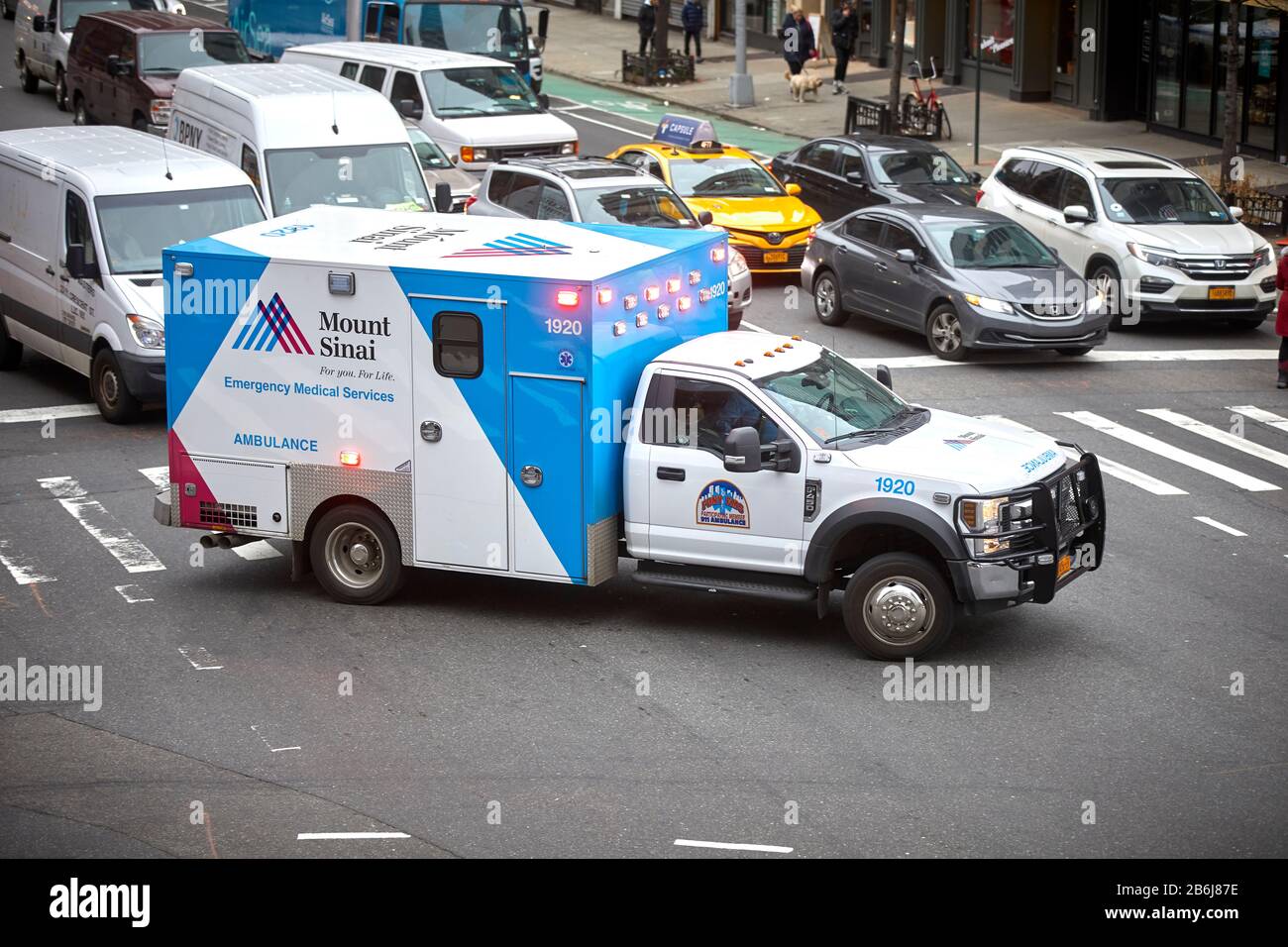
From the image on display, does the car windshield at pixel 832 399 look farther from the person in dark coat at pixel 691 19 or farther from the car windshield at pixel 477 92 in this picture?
the person in dark coat at pixel 691 19

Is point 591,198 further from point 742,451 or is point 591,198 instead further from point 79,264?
point 742,451

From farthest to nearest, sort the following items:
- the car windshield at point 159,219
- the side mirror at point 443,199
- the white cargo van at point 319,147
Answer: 1. the white cargo van at point 319,147
2. the side mirror at point 443,199
3. the car windshield at point 159,219

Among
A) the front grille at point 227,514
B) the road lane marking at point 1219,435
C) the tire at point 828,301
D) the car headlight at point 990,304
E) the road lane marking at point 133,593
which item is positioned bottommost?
the road lane marking at point 133,593

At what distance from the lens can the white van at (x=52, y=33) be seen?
3312 centimetres

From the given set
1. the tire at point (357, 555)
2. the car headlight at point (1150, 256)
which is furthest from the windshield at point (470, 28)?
the tire at point (357, 555)

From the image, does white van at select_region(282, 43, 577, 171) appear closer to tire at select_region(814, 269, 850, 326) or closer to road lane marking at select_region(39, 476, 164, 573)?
tire at select_region(814, 269, 850, 326)

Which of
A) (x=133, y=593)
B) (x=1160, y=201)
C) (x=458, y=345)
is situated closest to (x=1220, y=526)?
(x=458, y=345)

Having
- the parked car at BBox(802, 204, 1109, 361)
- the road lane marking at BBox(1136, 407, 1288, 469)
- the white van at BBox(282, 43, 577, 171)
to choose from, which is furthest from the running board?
the white van at BBox(282, 43, 577, 171)

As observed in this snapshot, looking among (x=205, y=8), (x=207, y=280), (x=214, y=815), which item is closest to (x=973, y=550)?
(x=214, y=815)

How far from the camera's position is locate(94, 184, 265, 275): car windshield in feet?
56.6

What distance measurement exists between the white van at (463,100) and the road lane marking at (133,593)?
13376 mm

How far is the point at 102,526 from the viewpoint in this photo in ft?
47.2

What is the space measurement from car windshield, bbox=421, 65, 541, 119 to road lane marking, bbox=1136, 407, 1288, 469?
475 inches

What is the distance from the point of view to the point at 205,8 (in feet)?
163
